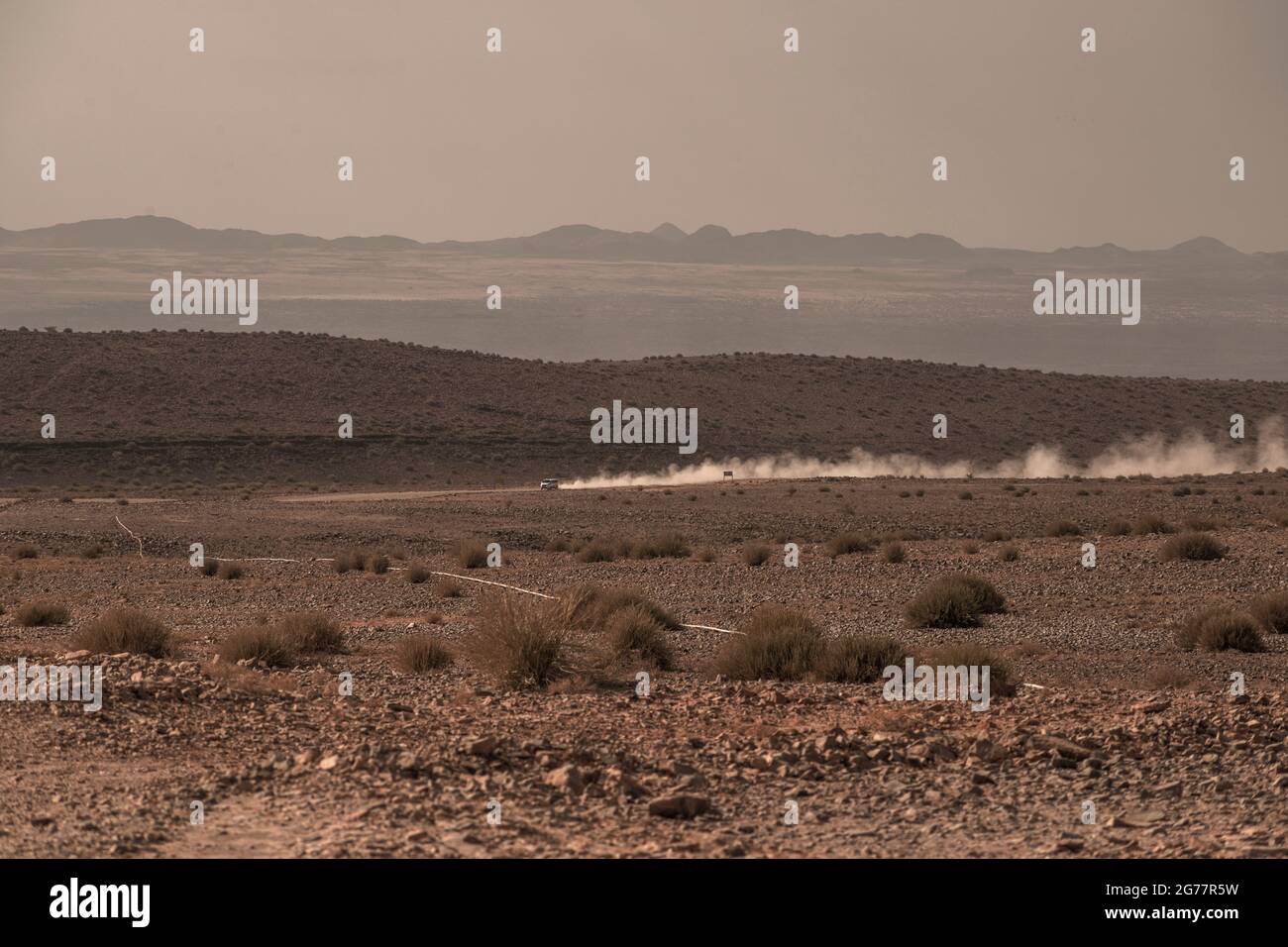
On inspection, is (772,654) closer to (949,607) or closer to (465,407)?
(949,607)

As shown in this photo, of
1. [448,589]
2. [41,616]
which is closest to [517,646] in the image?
[41,616]

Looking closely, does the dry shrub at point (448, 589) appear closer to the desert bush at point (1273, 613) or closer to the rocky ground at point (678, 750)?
the rocky ground at point (678, 750)

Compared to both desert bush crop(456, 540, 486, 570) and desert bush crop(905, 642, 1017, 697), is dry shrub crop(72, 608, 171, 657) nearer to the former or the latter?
desert bush crop(905, 642, 1017, 697)

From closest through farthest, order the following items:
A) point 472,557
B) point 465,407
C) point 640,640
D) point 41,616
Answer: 1. point 640,640
2. point 41,616
3. point 472,557
4. point 465,407

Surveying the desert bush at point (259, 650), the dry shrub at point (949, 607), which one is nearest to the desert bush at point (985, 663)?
the dry shrub at point (949, 607)

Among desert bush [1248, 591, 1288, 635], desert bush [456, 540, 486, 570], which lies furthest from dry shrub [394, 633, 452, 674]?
desert bush [456, 540, 486, 570]

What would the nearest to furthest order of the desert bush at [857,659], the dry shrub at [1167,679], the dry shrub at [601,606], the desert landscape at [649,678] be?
the desert landscape at [649,678], the dry shrub at [1167,679], the desert bush at [857,659], the dry shrub at [601,606]

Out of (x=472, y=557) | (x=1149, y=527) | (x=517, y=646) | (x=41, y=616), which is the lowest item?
(x=41, y=616)
